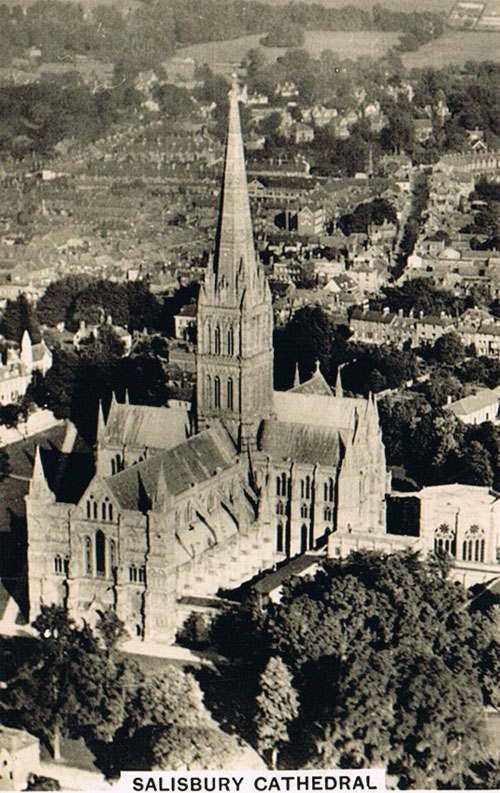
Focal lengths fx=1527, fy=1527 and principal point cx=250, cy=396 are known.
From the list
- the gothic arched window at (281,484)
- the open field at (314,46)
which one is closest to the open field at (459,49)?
the open field at (314,46)

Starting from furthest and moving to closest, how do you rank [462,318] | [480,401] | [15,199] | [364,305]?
1. [15,199]
2. [364,305]
3. [462,318]
4. [480,401]

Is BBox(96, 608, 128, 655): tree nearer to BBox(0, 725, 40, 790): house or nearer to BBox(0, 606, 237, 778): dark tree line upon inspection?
BBox(0, 606, 237, 778): dark tree line

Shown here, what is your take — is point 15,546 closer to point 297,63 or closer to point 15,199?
point 297,63

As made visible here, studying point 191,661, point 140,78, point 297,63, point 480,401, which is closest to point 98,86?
point 140,78

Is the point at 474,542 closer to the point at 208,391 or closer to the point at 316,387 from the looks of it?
the point at 316,387

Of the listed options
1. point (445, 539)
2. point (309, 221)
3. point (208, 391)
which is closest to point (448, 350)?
point (445, 539)

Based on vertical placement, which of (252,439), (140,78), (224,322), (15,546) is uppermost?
(140,78)
